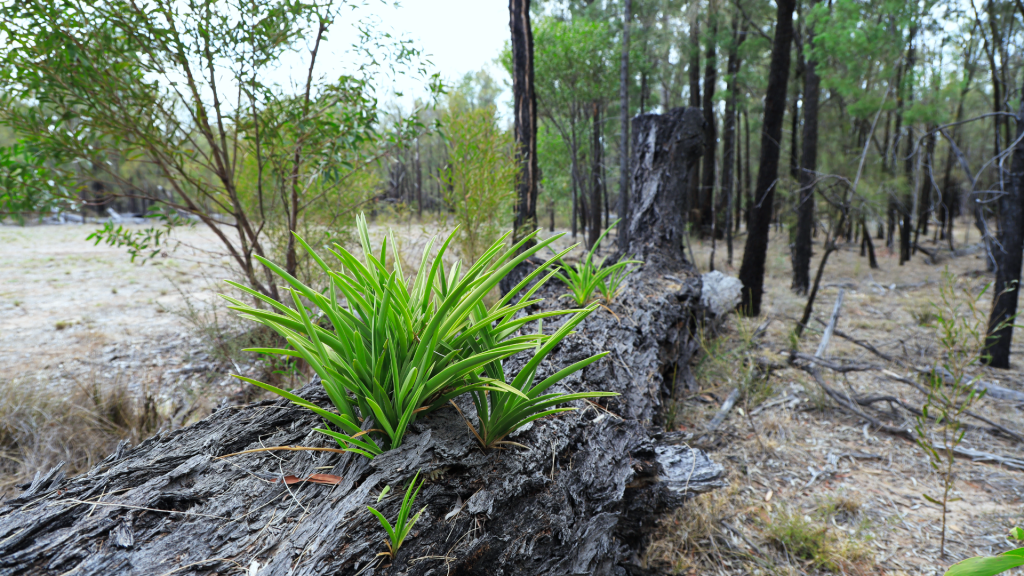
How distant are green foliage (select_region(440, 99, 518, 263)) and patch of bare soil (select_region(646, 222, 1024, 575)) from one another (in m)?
3.28

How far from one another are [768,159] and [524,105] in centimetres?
320

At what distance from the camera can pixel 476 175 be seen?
6.02m

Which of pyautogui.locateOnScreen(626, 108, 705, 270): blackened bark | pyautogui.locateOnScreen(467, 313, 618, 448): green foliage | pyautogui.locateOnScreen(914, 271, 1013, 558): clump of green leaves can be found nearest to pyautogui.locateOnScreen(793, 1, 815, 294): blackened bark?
pyautogui.locateOnScreen(914, 271, 1013, 558): clump of green leaves

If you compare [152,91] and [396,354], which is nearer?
[396,354]

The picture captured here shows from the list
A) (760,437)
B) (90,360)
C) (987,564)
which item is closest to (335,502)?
(987,564)

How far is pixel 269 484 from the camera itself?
1.13 metres

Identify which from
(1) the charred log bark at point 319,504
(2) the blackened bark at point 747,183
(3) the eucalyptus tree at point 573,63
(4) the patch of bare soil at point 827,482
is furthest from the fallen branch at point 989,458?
(3) the eucalyptus tree at point 573,63

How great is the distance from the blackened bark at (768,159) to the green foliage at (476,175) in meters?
3.12

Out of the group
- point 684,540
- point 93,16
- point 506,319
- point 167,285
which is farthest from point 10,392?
point 167,285

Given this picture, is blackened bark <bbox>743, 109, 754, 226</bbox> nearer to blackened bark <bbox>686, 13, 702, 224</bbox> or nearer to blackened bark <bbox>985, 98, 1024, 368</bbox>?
blackened bark <bbox>686, 13, 702, 224</bbox>

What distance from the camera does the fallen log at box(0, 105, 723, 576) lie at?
0.91 m

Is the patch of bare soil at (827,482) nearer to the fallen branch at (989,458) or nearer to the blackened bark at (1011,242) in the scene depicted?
the fallen branch at (989,458)

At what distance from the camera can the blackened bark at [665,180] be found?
4.14 meters

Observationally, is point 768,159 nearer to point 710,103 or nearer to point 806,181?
point 806,181
